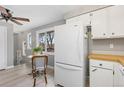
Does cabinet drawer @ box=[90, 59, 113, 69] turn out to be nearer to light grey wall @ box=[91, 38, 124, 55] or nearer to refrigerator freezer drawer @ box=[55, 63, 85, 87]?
refrigerator freezer drawer @ box=[55, 63, 85, 87]

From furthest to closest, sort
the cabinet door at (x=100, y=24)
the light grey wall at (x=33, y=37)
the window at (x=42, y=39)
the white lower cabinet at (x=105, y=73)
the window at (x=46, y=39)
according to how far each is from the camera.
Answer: the window at (x=42, y=39) < the window at (x=46, y=39) < the light grey wall at (x=33, y=37) < the cabinet door at (x=100, y=24) < the white lower cabinet at (x=105, y=73)

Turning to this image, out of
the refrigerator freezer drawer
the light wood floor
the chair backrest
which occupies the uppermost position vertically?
the chair backrest

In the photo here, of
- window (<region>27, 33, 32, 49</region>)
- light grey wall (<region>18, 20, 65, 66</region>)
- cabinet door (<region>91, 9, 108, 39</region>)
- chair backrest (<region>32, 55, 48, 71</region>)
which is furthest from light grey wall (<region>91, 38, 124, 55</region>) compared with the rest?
window (<region>27, 33, 32, 49</region>)

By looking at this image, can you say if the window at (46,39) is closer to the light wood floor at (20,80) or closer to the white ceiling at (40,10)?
the white ceiling at (40,10)

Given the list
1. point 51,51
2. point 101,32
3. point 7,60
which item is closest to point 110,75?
point 101,32

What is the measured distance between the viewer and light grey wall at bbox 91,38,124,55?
109 inches

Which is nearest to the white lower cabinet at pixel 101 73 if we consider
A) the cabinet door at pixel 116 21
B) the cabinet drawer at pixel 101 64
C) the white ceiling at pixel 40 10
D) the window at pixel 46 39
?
the cabinet drawer at pixel 101 64

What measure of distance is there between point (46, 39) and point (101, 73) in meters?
4.41

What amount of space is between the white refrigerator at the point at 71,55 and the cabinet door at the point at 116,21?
61cm

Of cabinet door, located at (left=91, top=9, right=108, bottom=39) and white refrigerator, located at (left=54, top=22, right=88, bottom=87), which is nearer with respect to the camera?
white refrigerator, located at (left=54, top=22, right=88, bottom=87)

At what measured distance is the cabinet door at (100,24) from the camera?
8.90 feet

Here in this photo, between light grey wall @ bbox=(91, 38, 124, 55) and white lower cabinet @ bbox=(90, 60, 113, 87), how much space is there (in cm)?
72

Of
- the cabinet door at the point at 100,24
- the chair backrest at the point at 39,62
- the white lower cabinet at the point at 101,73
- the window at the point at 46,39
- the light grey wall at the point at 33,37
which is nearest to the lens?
the white lower cabinet at the point at 101,73
